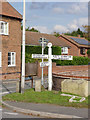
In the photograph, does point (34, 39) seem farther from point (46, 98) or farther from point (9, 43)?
point (46, 98)

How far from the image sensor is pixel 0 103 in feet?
39.3

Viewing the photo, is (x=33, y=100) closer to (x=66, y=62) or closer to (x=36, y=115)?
(x=36, y=115)

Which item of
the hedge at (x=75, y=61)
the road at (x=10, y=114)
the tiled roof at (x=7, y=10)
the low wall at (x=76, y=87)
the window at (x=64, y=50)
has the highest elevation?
the tiled roof at (x=7, y=10)

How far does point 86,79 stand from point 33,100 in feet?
12.5

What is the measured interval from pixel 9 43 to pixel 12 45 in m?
0.44

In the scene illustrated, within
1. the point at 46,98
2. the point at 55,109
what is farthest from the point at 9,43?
the point at 55,109

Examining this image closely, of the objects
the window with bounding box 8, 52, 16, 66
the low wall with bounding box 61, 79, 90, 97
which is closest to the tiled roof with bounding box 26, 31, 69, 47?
the window with bounding box 8, 52, 16, 66

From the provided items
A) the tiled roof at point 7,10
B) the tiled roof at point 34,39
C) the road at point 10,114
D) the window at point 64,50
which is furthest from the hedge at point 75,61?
the road at point 10,114

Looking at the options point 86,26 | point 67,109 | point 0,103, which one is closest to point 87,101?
point 67,109

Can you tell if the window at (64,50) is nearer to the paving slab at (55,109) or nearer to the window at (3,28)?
the window at (3,28)

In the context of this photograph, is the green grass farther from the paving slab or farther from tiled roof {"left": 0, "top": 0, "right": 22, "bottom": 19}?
tiled roof {"left": 0, "top": 0, "right": 22, "bottom": 19}

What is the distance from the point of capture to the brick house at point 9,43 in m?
23.2

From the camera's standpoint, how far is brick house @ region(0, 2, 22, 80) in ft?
76.1

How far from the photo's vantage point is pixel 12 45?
2411cm
